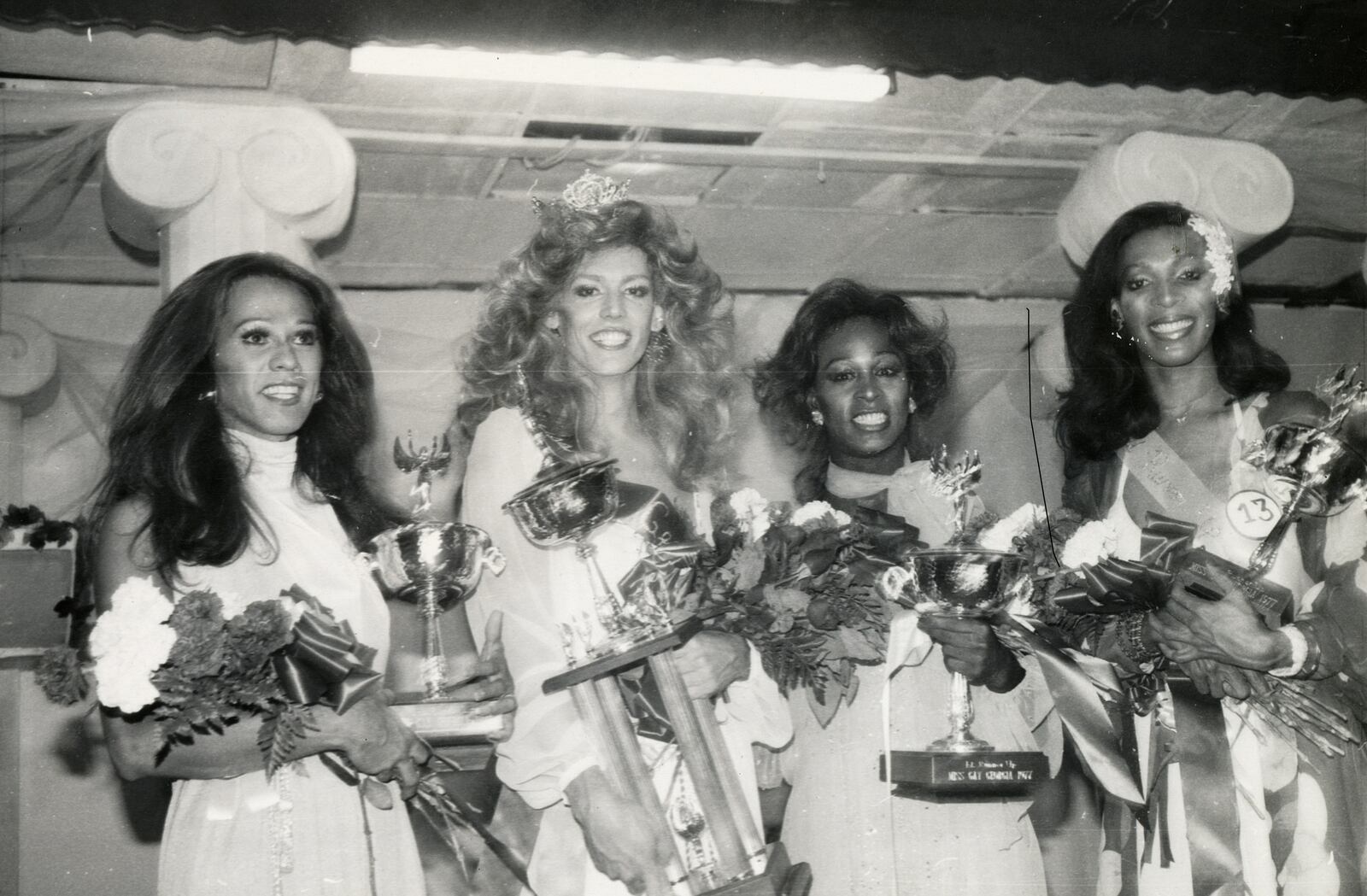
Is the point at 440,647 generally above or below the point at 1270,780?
above

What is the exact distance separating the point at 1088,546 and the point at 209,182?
2.49 m

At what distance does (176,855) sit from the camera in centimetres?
319

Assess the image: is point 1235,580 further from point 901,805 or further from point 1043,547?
point 901,805

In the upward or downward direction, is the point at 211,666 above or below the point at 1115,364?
below

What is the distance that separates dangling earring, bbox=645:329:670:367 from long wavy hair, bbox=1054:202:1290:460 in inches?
46.8

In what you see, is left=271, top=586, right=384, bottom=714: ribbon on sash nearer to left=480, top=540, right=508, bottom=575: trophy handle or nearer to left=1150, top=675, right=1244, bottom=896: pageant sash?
left=480, top=540, right=508, bottom=575: trophy handle

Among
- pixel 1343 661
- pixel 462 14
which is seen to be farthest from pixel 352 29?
pixel 1343 661

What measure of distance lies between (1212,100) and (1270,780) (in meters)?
1.98

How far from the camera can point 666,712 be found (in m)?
3.49

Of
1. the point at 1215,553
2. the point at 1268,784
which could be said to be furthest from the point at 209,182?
the point at 1268,784

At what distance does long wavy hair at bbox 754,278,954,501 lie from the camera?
384 centimetres

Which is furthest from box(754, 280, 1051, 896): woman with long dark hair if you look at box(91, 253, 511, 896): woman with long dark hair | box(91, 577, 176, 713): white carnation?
box(91, 577, 176, 713): white carnation

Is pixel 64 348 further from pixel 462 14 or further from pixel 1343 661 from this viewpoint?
pixel 1343 661

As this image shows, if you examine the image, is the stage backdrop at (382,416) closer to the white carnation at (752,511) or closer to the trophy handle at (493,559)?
the white carnation at (752,511)
